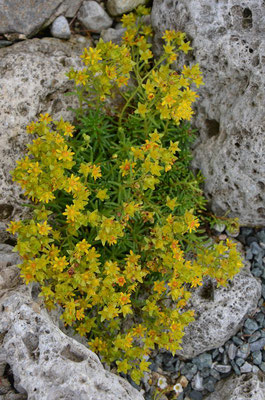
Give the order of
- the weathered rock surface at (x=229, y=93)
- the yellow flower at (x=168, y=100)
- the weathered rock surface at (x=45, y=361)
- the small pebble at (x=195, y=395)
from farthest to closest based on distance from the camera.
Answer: the small pebble at (x=195, y=395) → the weathered rock surface at (x=229, y=93) → the yellow flower at (x=168, y=100) → the weathered rock surface at (x=45, y=361)

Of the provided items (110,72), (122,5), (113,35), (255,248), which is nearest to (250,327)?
(255,248)

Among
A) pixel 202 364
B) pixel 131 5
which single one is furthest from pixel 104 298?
pixel 131 5

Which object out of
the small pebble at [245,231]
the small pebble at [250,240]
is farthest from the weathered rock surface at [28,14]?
the small pebble at [250,240]

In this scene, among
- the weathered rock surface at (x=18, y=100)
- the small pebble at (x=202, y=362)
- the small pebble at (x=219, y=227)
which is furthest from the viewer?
the small pebble at (x=219, y=227)

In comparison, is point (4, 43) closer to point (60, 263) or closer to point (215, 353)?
point (60, 263)

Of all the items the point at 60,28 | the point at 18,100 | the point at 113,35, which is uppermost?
the point at 60,28

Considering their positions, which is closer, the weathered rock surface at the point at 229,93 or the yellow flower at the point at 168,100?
the yellow flower at the point at 168,100

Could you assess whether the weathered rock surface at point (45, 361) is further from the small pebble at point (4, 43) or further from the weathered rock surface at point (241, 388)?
the small pebble at point (4, 43)
